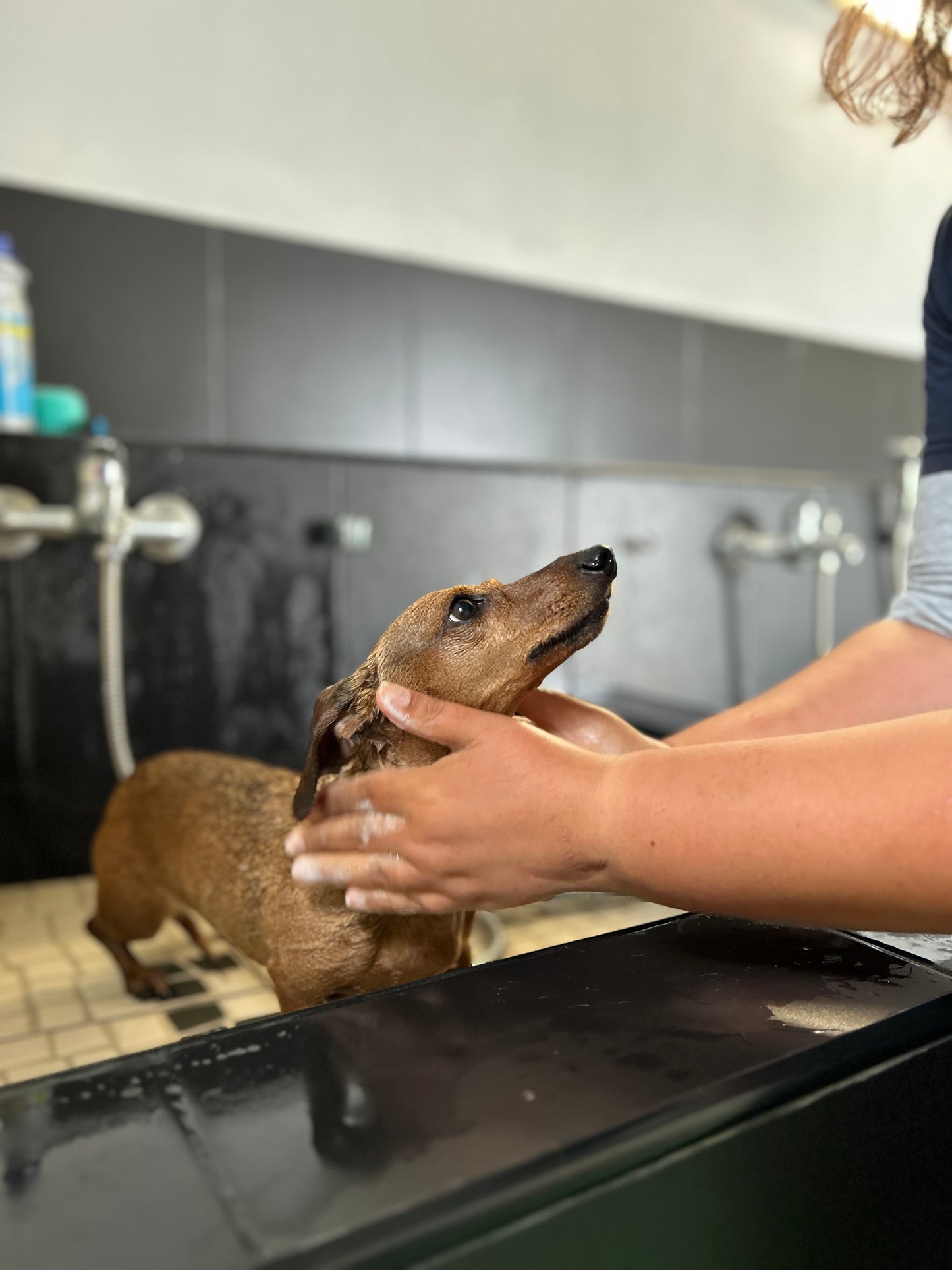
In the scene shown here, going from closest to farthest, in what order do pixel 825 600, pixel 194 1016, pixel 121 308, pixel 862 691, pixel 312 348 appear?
1. pixel 862 691
2. pixel 194 1016
3. pixel 121 308
4. pixel 312 348
5. pixel 825 600

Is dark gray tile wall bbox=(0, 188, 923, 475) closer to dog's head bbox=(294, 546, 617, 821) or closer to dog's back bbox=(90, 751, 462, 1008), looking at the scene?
dog's back bbox=(90, 751, 462, 1008)

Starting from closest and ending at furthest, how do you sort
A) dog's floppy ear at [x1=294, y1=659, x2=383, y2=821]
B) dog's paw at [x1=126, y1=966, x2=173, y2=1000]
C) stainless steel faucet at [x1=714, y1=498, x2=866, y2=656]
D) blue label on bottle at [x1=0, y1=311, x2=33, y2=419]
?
dog's floppy ear at [x1=294, y1=659, x2=383, y2=821], dog's paw at [x1=126, y1=966, x2=173, y2=1000], blue label on bottle at [x1=0, y1=311, x2=33, y2=419], stainless steel faucet at [x1=714, y1=498, x2=866, y2=656]

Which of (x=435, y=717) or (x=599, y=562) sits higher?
(x=599, y=562)

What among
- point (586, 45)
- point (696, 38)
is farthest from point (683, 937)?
point (696, 38)

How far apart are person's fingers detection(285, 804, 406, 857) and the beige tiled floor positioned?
439mm

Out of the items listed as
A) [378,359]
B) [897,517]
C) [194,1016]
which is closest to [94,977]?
[194,1016]

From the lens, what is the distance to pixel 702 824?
566 mm

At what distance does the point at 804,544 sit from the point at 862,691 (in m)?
2.00

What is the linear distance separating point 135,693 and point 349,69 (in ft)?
6.43

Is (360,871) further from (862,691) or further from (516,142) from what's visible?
(516,142)

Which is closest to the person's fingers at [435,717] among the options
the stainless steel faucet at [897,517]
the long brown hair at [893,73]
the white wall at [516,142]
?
the long brown hair at [893,73]

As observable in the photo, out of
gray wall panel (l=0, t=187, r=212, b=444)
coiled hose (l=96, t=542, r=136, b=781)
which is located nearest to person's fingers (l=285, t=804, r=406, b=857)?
coiled hose (l=96, t=542, r=136, b=781)

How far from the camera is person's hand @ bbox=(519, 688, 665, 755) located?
0.96m

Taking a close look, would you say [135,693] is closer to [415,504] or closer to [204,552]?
[204,552]
